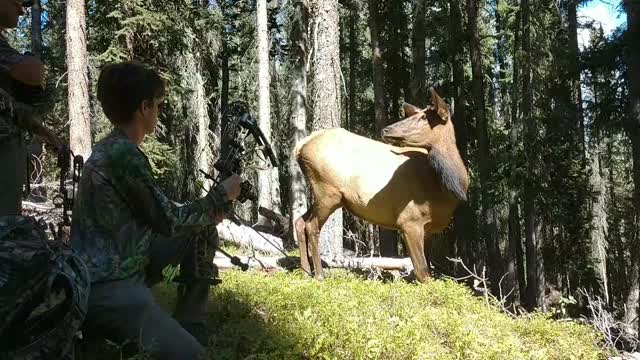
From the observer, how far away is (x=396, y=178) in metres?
7.20

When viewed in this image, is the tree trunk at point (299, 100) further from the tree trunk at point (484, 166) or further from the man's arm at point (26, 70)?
the man's arm at point (26, 70)

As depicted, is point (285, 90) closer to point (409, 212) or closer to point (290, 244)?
point (290, 244)

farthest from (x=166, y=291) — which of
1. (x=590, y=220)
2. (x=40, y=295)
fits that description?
(x=590, y=220)

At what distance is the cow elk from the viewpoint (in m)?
6.88

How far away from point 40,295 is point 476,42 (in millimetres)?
18018

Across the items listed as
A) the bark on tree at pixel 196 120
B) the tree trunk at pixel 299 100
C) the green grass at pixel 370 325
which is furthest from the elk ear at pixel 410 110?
the bark on tree at pixel 196 120

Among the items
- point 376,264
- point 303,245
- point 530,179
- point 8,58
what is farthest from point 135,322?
point 530,179

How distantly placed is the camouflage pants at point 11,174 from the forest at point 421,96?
5.77 m

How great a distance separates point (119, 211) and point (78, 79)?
375 inches

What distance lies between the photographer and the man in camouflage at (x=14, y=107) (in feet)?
11.7

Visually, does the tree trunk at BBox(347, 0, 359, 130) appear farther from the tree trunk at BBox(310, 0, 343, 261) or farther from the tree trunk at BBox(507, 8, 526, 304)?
the tree trunk at BBox(310, 0, 343, 261)

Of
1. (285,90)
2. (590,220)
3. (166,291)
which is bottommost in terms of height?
(590,220)

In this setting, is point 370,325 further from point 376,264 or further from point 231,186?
point 376,264

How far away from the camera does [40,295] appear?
5.35 ft
